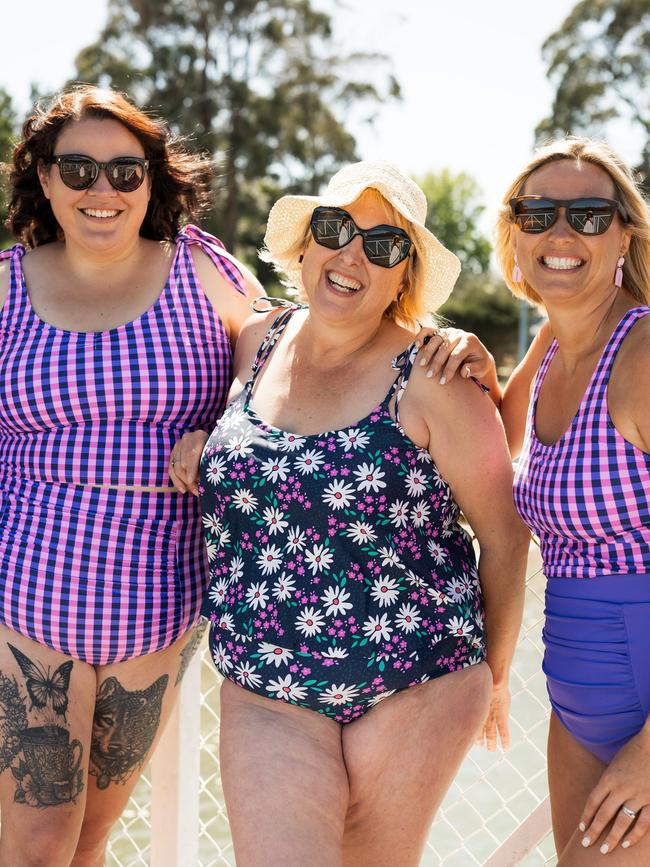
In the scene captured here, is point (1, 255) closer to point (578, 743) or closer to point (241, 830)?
point (241, 830)

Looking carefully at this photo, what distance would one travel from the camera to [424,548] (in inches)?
100

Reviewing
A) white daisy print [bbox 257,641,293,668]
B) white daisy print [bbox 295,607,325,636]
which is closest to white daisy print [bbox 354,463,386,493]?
white daisy print [bbox 295,607,325,636]

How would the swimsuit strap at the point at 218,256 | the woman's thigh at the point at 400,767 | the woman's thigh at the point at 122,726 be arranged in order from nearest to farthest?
the woman's thigh at the point at 400,767 → the woman's thigh at the point at 122,726 → the swimsuit strap at the point at 218,256

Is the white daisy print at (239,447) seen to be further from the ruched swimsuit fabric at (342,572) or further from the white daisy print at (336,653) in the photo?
the white daisy print at (336,653)

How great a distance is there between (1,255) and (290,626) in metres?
1.57

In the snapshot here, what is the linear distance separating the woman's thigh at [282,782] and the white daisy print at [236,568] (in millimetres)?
271

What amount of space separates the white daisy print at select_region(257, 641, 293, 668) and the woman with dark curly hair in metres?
0.50

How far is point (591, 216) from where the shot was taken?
252 centimetres

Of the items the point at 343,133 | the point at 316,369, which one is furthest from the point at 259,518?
the point at 343,133

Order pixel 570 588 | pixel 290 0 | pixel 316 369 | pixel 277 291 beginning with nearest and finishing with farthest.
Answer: pixel 570 588 → pixel 316 369 → pixel 277 291 → pixel 290 0

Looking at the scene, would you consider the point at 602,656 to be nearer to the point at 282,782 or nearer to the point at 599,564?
the point at 599,564

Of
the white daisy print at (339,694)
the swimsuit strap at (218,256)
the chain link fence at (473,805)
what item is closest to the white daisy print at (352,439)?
the white daisy print at (339,694)

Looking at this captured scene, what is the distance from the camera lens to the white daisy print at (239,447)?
103 inches

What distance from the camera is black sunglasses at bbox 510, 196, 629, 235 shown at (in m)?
2.52
